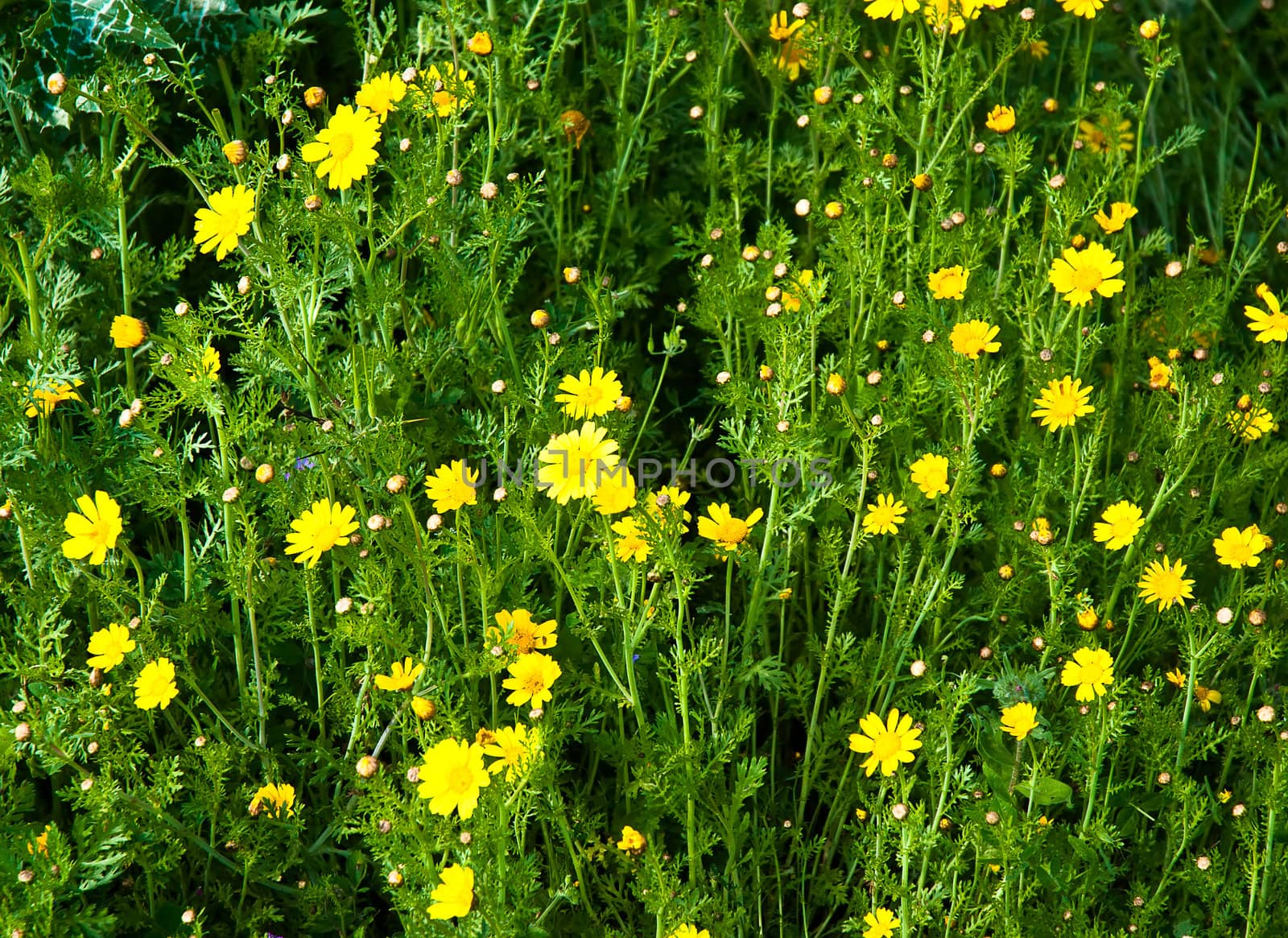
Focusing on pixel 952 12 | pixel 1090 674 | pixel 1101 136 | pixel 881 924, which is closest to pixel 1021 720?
pixel 1090 674

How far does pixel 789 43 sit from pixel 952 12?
1.19 feet

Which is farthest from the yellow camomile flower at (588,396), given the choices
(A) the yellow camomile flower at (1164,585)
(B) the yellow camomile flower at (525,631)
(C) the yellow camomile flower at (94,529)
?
(A) the yellow camomile flower at (1164,585)

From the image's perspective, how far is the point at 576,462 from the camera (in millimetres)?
1629

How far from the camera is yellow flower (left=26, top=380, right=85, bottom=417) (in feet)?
6.13

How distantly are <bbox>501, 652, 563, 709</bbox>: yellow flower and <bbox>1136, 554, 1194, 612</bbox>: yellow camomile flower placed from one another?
0.92 m

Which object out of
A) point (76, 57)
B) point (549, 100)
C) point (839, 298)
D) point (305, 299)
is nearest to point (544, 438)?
point (305, 299)

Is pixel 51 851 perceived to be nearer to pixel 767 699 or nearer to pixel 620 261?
pixel 767 699

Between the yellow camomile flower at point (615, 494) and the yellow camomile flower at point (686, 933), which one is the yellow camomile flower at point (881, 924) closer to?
the yellow camomile flower at point (686, 933)

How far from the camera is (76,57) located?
221 cm

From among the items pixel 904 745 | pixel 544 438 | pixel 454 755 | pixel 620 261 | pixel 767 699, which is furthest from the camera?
pixel 620 261

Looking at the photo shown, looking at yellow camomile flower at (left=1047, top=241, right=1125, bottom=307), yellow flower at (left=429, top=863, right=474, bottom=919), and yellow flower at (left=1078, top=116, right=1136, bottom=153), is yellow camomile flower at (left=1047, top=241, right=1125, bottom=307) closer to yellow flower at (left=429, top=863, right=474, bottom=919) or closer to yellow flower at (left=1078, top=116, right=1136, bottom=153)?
yellow flower at (left=1078, top=116, right=1136, bottom=153)

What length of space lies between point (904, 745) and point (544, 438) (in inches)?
28.6

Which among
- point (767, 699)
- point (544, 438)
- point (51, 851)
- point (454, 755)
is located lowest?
point (767, 699)

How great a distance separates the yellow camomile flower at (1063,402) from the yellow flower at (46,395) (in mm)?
1511
